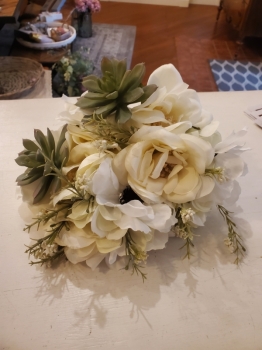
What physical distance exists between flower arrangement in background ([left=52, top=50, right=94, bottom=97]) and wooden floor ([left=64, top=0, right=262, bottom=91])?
1.52 feet

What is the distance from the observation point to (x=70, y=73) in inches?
63.2

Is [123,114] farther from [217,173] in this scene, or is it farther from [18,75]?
[18,75]

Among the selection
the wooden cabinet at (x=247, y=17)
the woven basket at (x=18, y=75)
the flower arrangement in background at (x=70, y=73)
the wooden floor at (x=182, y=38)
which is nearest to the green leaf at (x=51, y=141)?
the woven basket at (x=18, y=75)

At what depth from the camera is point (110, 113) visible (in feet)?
1.56

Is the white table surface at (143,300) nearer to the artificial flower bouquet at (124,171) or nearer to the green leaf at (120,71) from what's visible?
the artificial flower bouquet at (124,171)

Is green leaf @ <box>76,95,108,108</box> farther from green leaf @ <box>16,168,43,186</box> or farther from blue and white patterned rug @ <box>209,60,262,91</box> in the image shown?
blue and white patterned rug @ <box>209,60,262,91</box>

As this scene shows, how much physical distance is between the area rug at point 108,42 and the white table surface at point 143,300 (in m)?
1.71

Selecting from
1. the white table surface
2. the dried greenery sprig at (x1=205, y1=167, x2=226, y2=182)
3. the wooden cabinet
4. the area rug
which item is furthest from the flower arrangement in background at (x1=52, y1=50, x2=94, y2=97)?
the dried greenery sprig at (x1=205, y1=167, x2=226, y2=182)

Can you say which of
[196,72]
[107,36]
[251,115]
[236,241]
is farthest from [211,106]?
[107,36]

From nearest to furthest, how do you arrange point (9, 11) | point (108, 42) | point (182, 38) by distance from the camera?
1. point (9, 11)
2. point (108, 42)
3. point (182, 38)

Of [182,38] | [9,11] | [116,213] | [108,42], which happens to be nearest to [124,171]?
[116,213]

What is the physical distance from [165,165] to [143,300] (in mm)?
198

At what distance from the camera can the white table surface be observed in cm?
44

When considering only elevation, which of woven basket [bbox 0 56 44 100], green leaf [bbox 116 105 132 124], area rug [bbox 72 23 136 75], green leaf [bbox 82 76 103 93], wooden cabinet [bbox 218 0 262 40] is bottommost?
area rug [bbox 72 23 136 75]
